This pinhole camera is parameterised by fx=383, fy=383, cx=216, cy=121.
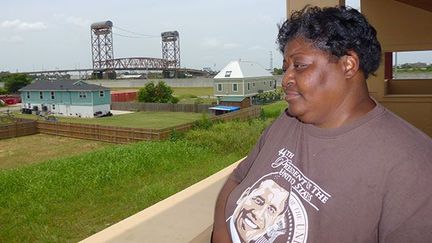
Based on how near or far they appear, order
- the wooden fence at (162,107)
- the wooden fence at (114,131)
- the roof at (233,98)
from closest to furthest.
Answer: the wooden fence at (114,131) → the roof at (233,98) → the wooden fence at (162,107)

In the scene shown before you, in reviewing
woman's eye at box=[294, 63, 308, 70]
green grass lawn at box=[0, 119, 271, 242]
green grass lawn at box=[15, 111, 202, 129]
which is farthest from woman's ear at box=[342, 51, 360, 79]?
green grass lawn at box=[15, 111, 202, 129]

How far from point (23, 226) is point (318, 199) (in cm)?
735

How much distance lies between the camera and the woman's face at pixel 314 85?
1249 mm

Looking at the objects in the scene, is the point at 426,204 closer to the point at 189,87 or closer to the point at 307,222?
the point at 307,222

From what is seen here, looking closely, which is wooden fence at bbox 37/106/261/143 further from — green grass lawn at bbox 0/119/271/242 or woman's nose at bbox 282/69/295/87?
woman's nose at bbox 282/69/295/87

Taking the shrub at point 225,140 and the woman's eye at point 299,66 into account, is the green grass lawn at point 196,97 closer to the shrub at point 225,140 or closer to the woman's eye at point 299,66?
the shrub at point 225,140

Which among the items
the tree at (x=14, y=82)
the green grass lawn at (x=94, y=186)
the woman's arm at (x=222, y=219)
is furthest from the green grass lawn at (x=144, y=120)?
the tree at (x=14, y=82)

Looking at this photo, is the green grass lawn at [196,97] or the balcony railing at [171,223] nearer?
the balcony railing at [171,223]

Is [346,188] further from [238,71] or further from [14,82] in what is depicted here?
[14,82]

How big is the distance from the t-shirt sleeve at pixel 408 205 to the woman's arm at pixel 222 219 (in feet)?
2.08

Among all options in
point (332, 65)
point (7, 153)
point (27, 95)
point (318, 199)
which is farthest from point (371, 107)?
point (27, 95)

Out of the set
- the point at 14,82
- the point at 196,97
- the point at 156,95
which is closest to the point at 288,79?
the point at 156,95

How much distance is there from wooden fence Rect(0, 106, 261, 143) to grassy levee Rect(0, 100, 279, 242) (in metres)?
3.07

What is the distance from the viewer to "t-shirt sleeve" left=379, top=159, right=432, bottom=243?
97 centimetres
